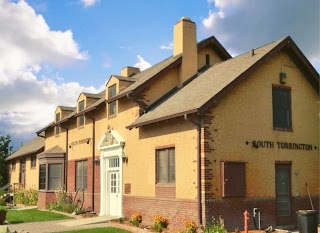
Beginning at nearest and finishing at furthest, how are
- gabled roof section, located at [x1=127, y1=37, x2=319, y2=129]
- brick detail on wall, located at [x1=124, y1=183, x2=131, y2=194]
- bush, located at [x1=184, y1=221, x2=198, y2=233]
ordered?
bush, located at [x1=184, y1=221, x2=198, y2=233] → gabled roof section, located at [x1=127, y1=37, x2=319, y2=129] → brick detail on wall, located at [x1=124, y1=183, x2=131, y2=194]

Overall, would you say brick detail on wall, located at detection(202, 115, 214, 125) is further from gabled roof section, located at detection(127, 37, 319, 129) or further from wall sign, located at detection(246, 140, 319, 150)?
wall sign, located at detection(246, 140, 319, 150)

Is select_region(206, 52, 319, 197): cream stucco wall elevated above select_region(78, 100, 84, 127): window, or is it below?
below

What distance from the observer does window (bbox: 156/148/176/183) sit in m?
17.7

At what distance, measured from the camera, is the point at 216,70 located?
20312mm

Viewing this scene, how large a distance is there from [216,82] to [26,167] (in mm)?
26316

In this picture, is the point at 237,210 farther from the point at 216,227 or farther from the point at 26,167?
the point at 26,167

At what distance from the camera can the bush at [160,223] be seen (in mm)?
16688

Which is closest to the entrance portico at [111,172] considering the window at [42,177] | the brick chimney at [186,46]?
the brick chimney at [186,46]

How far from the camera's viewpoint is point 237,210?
1630cm

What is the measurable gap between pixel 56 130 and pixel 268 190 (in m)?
19.1

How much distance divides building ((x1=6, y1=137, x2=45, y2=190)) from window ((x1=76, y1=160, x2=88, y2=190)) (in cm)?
935

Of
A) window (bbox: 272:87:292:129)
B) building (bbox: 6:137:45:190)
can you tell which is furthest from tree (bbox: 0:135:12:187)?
window (bbox: 272:87:292:129)

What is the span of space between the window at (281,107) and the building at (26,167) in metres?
22.9

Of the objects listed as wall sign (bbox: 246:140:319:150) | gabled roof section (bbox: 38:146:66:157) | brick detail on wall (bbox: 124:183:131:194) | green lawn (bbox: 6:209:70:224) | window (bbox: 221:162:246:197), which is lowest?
green lawn (bbox: 6:209:70:224)
